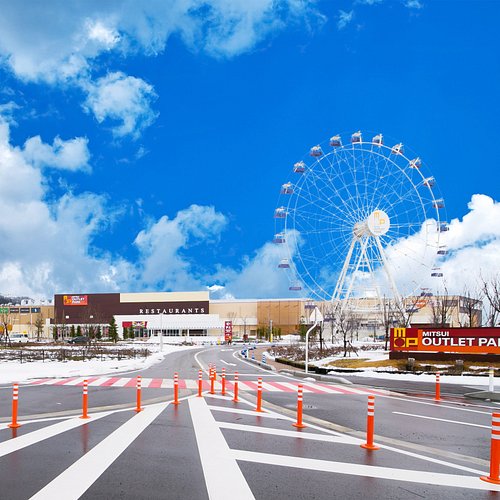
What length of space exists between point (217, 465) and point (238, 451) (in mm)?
1161

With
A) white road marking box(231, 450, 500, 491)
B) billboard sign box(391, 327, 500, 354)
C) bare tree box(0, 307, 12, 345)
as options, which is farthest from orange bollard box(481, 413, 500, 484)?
bare tree box(0, 307, 12, 345)

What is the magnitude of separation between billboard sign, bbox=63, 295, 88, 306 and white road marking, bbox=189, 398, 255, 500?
122 meters

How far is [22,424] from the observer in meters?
12.7

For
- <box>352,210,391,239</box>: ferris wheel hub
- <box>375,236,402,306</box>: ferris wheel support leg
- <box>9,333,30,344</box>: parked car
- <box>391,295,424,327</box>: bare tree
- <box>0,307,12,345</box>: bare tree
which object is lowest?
<box>9,333,30,344</box>: parked car

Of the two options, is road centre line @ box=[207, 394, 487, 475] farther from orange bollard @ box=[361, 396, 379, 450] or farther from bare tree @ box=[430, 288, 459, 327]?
bare tree @ box=[430, 288, 459, 327]

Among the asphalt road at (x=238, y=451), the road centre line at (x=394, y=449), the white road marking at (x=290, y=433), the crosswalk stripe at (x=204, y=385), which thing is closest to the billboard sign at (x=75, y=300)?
the crosswalk stripe at (x=204, y=385)

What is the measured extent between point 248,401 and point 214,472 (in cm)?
965

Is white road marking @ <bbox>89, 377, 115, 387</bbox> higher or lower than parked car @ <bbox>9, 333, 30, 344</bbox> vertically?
higher

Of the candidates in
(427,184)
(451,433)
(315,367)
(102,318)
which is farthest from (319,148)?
(102,318)

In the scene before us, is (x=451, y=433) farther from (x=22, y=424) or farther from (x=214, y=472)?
(x=22, y=424)

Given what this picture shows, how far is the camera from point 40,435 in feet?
37.1

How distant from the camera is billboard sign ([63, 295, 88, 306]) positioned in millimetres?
128875

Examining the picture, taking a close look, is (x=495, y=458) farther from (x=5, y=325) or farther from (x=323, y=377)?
(x=5, y=325)

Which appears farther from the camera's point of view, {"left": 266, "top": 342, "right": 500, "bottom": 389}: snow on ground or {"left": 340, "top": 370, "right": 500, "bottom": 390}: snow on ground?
{"left": 266, "top": 342, "right": 500, "bottom": 389}: snow on ground
